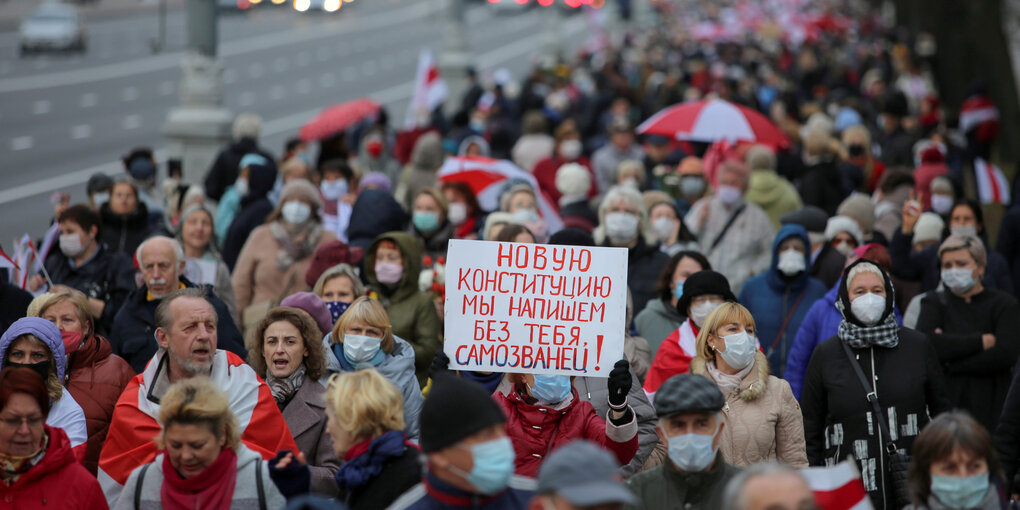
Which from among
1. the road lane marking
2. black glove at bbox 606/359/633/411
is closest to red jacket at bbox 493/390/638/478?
black glove at bbox 606/359/633/411

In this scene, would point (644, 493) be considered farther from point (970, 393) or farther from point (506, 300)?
point (970, 393)

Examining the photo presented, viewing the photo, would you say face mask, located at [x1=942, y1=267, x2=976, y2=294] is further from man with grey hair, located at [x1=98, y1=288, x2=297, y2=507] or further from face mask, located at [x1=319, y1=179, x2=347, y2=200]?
face mask, located at [x1=319, y1=179, x2=347, y2=200]

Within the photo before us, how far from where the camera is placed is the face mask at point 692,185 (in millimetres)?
11727

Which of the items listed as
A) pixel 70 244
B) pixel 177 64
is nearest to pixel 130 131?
pixel 177 64

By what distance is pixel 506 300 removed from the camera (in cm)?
618

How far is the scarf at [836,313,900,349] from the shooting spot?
6.45 metres

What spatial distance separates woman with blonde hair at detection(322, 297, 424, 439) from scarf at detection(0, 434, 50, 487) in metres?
1.63

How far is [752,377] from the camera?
20.1ft

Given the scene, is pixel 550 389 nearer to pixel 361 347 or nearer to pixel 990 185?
pixel 361 347

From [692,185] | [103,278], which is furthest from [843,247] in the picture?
[103,278]

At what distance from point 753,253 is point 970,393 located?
2303 mm

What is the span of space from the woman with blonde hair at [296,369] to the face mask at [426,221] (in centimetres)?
348

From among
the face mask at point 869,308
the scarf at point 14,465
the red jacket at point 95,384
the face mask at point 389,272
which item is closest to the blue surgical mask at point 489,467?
the scarf at point 14,465

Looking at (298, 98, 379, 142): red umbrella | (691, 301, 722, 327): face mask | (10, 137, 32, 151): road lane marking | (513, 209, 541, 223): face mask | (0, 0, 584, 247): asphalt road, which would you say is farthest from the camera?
(10, 137, 32, 151): road lane marking
